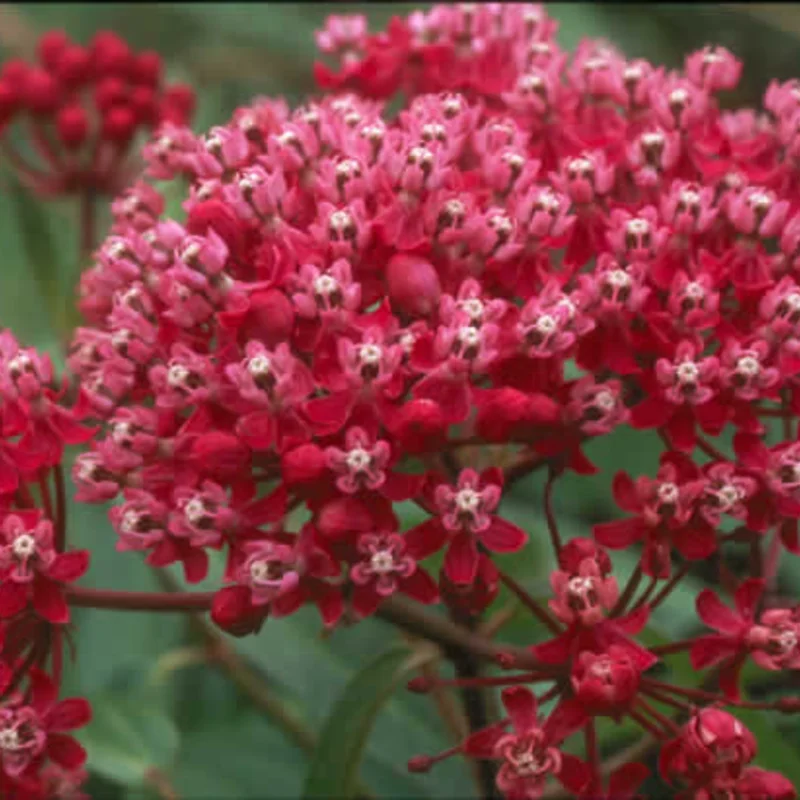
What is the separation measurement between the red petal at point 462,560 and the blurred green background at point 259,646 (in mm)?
326

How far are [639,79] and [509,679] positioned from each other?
73 centimetres

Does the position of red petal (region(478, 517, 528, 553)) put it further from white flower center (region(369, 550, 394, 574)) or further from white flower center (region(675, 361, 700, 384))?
white flower center (region(675, 361, 700, 384))

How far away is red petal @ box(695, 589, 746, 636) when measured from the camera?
3.85 ft

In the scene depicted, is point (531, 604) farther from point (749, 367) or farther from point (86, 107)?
point (86, 107)

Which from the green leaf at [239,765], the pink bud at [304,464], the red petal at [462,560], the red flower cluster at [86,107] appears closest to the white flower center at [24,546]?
the pink bud at [304,464]

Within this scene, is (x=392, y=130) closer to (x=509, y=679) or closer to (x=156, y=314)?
(x=156, y=314)

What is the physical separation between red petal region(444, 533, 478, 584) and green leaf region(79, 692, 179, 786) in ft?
2.28

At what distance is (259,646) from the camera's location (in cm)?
171

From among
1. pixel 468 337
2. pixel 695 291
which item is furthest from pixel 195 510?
pixel 695 291

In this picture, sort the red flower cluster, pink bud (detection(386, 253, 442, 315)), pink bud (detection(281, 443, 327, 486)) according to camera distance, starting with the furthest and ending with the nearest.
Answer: the red flower cluster < pink bud (detection(386, 253, 442, 315)) < pink bud (detection(281, 443, 327, 486))

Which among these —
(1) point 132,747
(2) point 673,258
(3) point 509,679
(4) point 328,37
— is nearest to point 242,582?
(3) point 509,679

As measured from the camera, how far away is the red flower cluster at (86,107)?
2314mm

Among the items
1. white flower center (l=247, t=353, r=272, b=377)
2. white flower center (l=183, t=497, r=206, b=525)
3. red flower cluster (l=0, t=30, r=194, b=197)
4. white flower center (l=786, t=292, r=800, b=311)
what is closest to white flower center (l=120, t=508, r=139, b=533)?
white flower center (l=183, t=497, r=206, b=525)

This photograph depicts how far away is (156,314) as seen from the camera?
127 centimetres
